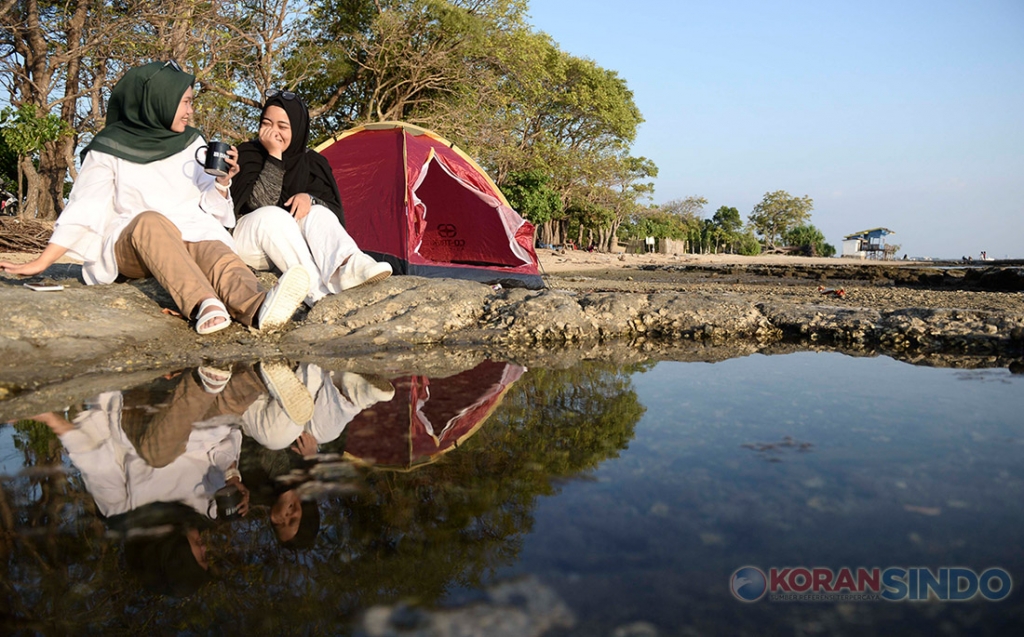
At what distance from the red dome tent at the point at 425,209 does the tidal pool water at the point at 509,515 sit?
17.3 feet

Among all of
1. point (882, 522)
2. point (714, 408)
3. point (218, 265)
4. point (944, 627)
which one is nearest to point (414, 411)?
point (714, 408)

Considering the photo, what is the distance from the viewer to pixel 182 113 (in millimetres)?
3561

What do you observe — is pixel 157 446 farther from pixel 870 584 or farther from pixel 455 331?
pixel 455 331

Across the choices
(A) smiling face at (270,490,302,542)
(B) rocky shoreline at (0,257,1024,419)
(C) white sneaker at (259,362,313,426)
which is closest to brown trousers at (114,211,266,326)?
(B) rocky shoreline at (0,257,1024,419)

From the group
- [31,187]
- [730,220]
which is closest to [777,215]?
[730,220]

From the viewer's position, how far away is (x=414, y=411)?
230cm

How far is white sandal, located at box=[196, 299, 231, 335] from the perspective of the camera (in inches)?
135

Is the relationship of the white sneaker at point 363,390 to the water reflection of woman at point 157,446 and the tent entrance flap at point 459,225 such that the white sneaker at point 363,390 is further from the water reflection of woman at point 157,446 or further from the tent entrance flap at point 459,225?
the tent entrance flap at point 459,225

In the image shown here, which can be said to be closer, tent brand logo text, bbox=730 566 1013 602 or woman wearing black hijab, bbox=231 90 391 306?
tent brand logo text, bbox=730 566 1013 602

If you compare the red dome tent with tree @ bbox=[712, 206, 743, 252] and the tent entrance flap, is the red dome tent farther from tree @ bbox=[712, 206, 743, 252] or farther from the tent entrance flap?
tree @ bbox=[712, 206, 743, 252]

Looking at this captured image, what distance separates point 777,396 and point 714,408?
14.1 inches

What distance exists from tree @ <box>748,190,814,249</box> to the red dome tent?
5950 cm

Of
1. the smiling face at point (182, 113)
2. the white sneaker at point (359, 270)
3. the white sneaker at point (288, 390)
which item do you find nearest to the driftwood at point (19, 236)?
the smiling face at point (182, 113)

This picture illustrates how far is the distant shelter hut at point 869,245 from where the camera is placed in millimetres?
56500
